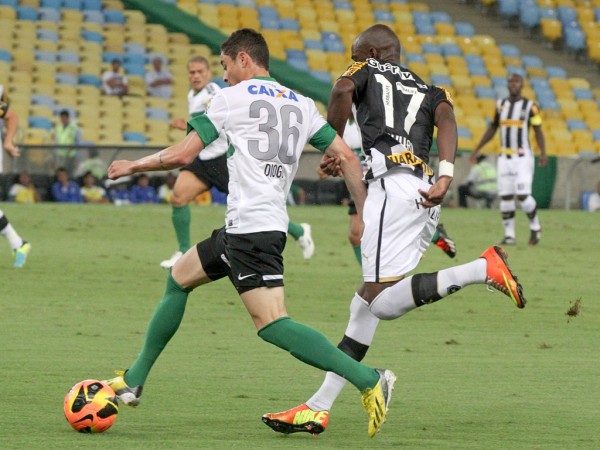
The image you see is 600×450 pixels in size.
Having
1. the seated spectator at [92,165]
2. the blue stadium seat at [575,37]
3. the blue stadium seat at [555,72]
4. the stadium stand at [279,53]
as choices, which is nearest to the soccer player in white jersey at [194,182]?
the seated spectator at [92,165]

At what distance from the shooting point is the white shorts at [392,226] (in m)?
6.72

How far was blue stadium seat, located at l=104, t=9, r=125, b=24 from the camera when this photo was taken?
31.5m

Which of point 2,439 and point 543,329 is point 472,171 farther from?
point 2,439

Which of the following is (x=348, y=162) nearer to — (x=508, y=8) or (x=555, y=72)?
(x=555, y=72)

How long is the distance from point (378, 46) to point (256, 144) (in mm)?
1511

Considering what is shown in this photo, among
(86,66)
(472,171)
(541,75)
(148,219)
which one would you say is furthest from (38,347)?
(541,75)

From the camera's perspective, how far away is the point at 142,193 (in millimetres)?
25031

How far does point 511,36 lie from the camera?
3747cm

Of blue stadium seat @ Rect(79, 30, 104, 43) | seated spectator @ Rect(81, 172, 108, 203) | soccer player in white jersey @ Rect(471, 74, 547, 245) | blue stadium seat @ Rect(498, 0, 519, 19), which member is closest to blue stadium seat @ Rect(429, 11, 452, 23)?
blue stadium seat @ Rect(498, 0, 519, 19)

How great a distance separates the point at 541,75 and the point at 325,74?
6.86 metres

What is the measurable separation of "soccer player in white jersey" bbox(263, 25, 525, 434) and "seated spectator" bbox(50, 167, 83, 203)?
18.0m

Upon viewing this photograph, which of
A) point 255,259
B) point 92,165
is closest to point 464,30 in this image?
point 92,165

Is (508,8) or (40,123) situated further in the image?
(508,8)

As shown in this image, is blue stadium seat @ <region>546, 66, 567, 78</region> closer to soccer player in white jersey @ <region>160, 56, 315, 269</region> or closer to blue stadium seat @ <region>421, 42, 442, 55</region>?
blue stadium seat @ <region>421, 42, 442, 55</region>
